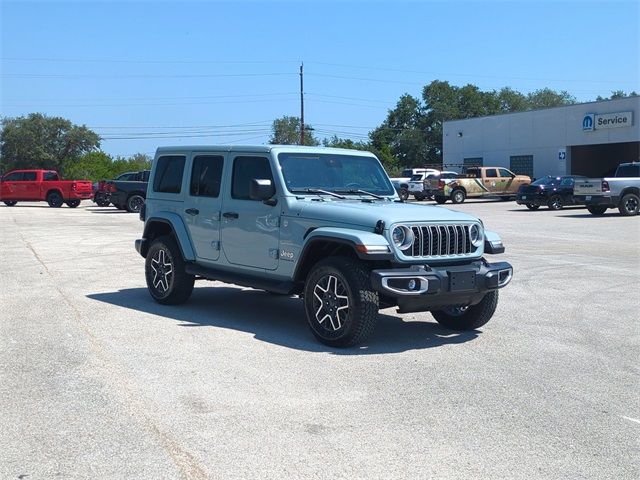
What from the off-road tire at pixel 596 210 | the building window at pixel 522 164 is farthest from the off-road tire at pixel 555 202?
the building window at pixel 522 164

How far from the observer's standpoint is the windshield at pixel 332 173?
8.62 metres

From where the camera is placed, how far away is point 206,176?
9.59 meters

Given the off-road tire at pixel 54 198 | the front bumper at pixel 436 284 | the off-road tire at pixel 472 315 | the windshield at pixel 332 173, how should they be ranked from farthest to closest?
the off-road tire at pixel 54 198, the windshield at pixel 332 173, the off-road tire at pixel 472 315, the front bumper at pixel 436 284

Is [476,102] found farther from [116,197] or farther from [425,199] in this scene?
[116,197]

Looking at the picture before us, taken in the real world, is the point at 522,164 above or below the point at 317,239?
above

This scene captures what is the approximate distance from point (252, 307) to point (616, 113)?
39.8 meters

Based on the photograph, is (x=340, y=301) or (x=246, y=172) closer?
(x=340, y=301)

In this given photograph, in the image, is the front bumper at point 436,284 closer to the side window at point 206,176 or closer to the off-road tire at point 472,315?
the off-road tire at point 472,315

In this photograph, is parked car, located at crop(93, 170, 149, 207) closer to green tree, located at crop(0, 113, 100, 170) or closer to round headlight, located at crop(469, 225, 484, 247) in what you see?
round headlight, located at crop(469, 225, 484, 247)

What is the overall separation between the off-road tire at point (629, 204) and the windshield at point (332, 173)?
21735 millimetres

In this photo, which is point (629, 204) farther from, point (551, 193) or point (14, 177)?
point (14, 177)

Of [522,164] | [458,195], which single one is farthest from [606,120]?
[458,195]

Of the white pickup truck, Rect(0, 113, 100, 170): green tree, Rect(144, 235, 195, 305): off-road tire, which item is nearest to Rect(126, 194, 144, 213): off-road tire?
the white pickup truck

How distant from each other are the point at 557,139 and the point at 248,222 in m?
44.0
